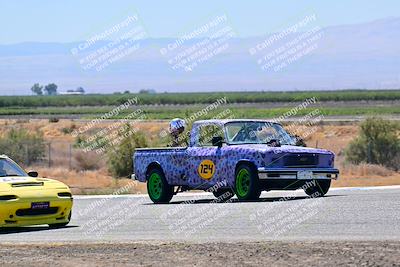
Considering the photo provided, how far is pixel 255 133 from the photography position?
80.5 feet

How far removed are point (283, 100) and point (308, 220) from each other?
14554cm

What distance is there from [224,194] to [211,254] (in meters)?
11.0

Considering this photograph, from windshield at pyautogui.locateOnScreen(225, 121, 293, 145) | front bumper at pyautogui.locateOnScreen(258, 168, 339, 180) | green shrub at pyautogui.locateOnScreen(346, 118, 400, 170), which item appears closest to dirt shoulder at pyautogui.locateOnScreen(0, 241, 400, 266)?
front bumper at pyautogui.locateOnScreen(258, 168, 339, 180)

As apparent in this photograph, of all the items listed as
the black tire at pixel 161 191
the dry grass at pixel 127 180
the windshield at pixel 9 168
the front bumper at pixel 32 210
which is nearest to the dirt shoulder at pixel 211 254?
the front bumper at pixel 32 210

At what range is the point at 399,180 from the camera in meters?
32.8

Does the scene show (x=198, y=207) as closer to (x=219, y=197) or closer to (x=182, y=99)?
(x=219, y=197)

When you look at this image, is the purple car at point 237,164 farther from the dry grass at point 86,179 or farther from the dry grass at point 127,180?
the dry grass at point 86,179

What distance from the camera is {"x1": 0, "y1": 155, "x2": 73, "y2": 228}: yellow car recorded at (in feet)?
61.7

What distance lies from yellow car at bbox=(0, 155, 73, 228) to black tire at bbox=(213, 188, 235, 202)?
5.66 metres

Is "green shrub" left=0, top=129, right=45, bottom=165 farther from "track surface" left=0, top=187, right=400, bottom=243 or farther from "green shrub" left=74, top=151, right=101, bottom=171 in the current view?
"track surface" left=0, top=187, right=400, bottom=243

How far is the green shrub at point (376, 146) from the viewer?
42094 millimetres

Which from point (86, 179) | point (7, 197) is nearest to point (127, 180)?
point (86, 179)

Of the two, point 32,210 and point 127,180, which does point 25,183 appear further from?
point 127,180

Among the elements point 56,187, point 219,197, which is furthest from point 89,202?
point 56,187
